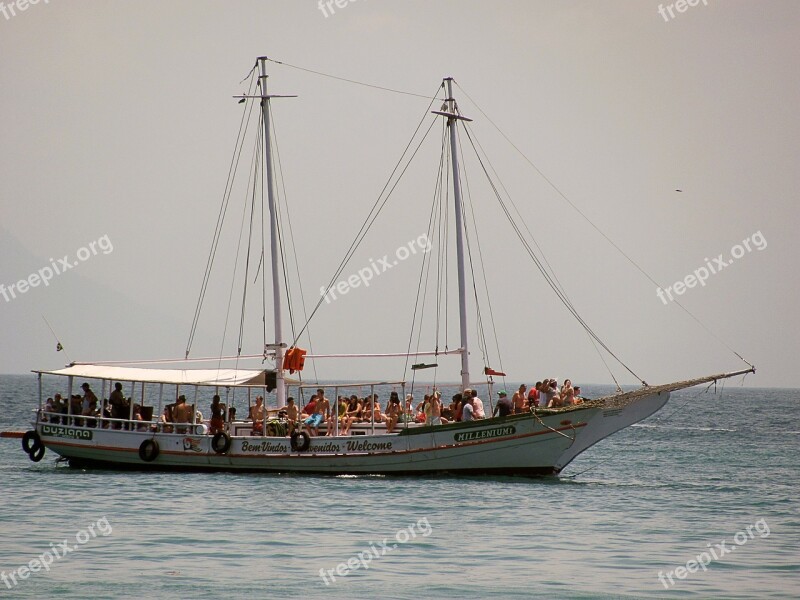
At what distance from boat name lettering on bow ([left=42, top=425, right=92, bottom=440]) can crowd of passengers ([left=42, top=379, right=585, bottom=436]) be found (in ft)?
1.06

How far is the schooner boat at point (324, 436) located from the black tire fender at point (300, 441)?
0.03m

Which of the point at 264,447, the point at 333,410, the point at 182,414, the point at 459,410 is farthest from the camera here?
the point at 333,410

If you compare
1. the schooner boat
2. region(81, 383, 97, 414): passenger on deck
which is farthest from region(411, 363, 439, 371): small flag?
region(81, 383, 97, 414): passenger on deck

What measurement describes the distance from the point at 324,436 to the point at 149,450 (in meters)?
5.90

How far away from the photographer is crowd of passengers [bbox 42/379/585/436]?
37250 millimetres

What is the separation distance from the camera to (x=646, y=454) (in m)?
60.1

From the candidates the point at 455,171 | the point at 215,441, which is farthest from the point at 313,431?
the point at 455,171

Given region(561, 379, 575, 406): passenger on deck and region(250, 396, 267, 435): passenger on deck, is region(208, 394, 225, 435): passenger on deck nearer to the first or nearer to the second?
region(250, 396, 267, 435): passenger on deck

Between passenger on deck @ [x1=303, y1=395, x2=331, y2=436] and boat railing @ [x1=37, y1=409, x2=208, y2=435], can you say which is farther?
boat railing @ [x1=37, y1=409, x2=208, y2=435]

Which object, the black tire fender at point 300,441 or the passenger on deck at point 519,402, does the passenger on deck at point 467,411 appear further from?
the black tire fender at point 300,441

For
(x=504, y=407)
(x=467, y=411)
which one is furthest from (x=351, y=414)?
(x=504, y=407)

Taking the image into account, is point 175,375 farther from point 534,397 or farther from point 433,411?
point 534,397

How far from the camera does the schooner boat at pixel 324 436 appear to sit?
36.5 m

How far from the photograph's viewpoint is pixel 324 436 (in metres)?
37.7
